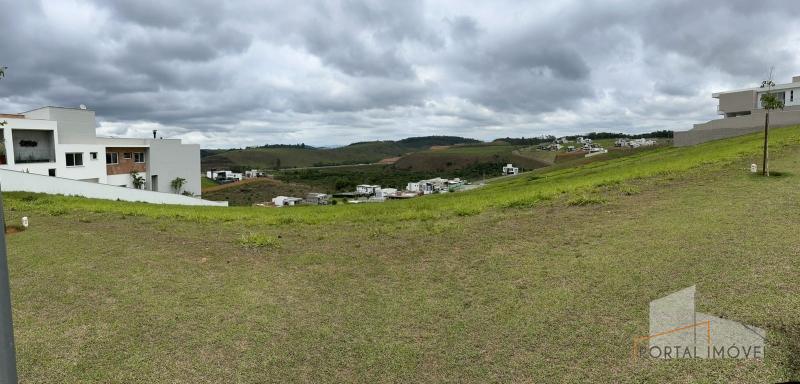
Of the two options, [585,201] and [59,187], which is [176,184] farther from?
[585,201]

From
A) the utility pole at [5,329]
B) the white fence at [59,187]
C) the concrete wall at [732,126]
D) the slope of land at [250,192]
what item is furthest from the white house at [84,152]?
the concrete wall at [732,126]

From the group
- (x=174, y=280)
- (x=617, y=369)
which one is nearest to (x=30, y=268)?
(x=174, y=280)

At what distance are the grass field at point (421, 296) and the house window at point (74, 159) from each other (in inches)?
1282

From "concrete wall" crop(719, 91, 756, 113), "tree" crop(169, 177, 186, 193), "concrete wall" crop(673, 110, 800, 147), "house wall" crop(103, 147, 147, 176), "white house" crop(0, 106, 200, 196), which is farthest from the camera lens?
"tree" crop(169, 177, 186, 193)

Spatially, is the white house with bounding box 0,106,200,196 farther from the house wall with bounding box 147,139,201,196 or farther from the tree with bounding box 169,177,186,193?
the tree with bounding box 169,177,186,193

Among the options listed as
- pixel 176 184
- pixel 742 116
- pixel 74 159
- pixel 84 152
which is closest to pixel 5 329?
pixel 74 159

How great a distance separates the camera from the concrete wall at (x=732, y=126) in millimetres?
35594

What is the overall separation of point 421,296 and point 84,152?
1699 inches

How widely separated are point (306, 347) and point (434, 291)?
2346 mm

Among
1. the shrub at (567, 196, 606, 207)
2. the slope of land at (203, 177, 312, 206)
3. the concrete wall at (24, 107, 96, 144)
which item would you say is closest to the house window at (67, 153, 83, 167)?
the concrete wall at (24, 107, 96, 144)

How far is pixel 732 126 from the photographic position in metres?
39.1

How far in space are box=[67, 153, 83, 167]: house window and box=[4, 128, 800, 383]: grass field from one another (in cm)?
3255

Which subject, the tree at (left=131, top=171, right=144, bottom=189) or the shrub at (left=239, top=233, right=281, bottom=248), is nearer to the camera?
the shrub at (left=239, top=233, right=281, bottom=248)

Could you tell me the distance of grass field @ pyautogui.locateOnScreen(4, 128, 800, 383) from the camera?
4801mm
